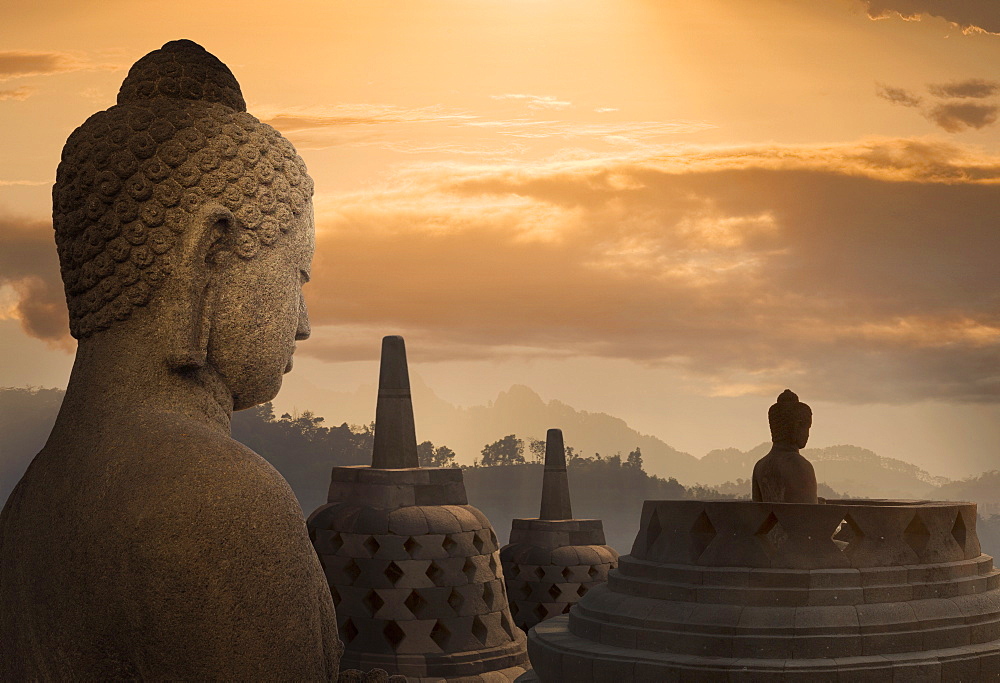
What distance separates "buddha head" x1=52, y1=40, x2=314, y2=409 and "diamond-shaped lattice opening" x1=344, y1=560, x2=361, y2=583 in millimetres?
7274

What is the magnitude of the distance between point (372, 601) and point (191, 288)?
→ 774 centimetres

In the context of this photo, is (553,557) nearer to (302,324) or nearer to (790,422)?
(790,422)

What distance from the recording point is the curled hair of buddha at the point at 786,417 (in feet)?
27.2

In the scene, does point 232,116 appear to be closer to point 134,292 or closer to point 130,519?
point 134,292

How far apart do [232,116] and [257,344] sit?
1007 millimetres

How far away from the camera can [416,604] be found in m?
11.6

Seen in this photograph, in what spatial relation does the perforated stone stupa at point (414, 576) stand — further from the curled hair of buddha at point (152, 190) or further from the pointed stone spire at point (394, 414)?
the curled hair of buddha at point (152, 190)

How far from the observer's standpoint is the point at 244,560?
4.04 meters

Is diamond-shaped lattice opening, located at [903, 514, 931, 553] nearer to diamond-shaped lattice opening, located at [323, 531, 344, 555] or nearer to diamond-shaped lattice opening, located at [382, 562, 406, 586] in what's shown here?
diamond-shaped lattice opening, located at [382, 562, 406, 586]

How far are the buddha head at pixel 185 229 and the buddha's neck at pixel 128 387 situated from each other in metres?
0.04

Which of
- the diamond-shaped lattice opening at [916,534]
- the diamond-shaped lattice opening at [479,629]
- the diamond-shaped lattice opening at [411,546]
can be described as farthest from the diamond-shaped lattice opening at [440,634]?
the diamond-shaped lattice opening at [916,534]

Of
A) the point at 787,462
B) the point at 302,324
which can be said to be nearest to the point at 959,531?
the point at 787,462

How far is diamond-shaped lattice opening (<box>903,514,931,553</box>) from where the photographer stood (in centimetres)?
727

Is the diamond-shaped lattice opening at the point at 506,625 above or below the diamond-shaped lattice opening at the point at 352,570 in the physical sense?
below
